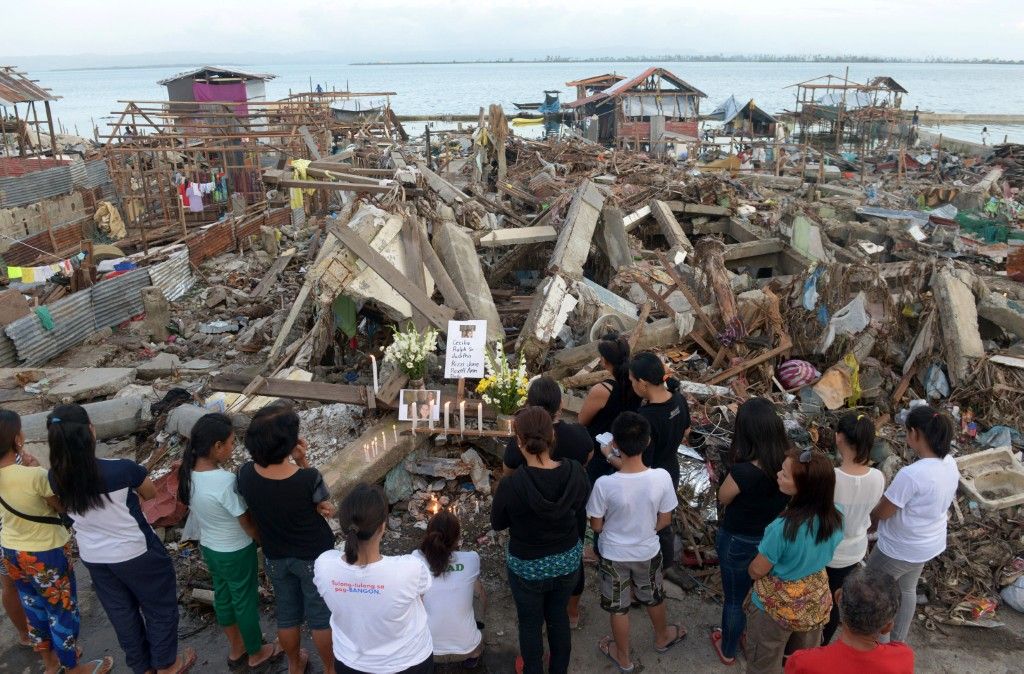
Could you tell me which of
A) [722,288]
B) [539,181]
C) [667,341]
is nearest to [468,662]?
[667,341]

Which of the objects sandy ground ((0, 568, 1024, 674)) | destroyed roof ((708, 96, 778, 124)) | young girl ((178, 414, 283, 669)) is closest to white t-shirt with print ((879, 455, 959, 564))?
sandy ground ((0, 568, 1024, 674))

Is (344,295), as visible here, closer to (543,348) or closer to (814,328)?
(543,348)

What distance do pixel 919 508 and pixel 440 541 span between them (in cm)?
282

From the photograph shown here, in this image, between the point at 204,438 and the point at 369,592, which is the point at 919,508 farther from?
the point at 204,438

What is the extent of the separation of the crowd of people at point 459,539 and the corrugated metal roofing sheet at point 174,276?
33.3ft

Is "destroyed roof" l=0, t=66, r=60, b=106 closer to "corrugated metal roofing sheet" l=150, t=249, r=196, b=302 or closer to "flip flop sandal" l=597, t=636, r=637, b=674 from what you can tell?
"corrugated metal roofing sheet" l=150, t=249, r=196, b=302

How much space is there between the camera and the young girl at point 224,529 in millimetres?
3852

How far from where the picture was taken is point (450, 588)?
4023mm

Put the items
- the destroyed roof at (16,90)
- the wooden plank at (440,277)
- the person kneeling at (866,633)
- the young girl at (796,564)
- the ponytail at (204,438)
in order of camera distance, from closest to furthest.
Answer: the person kneeling at (866,633)
the young girl at (796,564)
the ponytail at (204,438)
the wooden plank at (440,277)
the destroyed roof at (16,90)

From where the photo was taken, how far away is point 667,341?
25.2 ft

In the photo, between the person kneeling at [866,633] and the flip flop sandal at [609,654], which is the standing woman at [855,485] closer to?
the person kneeling at [866,633]

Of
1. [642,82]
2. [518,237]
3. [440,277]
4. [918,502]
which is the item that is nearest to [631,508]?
[918,502]

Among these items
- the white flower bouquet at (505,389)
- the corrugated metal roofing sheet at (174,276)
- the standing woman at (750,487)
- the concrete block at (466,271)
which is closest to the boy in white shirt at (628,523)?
the standing woman at (750,487)

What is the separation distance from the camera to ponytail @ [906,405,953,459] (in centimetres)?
379
